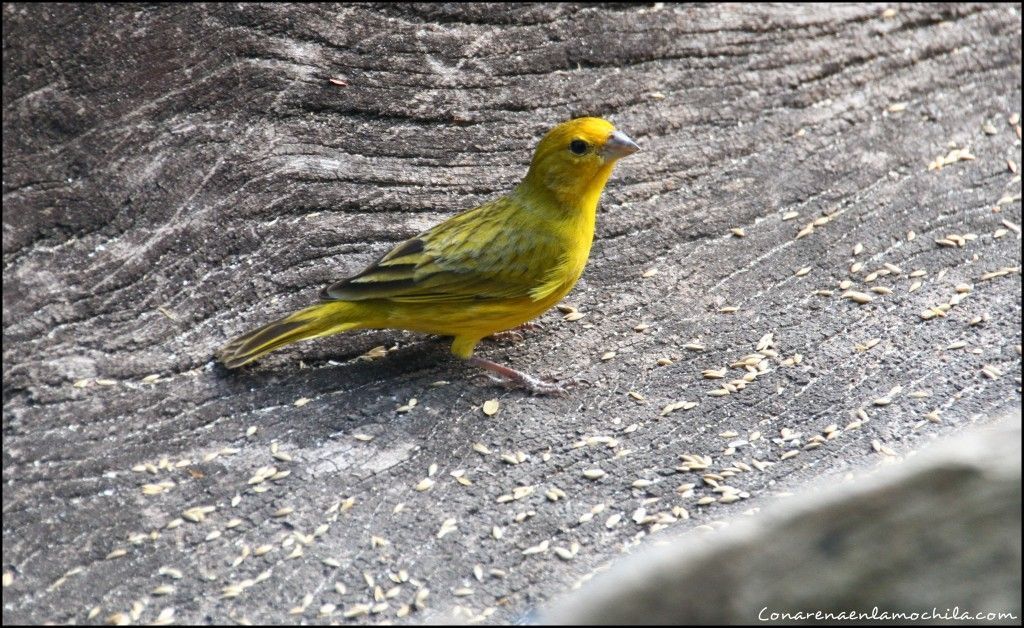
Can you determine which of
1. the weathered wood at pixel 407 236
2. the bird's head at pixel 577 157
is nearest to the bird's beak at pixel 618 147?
the bird's head at pixel 577 157

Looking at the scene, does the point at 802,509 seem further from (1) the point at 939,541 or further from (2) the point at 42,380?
(2) the point at 42,380

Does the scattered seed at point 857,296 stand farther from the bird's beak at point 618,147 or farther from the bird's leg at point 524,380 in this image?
the bird's leg at point 524,380

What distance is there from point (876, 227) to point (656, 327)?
111 centimetres

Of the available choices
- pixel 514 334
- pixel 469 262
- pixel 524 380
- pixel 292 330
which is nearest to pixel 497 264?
pixel 469 262

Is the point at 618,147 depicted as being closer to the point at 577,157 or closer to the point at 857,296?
the point at 577,157

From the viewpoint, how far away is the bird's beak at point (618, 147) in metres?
3.95

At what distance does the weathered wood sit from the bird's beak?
382 mm

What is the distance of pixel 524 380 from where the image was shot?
Answer: 12.1ft

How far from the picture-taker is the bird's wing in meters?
3.80

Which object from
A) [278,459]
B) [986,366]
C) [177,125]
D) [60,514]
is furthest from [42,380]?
[986,366]

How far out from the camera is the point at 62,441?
3.17 meters

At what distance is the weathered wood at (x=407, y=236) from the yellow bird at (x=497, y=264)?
15 cm

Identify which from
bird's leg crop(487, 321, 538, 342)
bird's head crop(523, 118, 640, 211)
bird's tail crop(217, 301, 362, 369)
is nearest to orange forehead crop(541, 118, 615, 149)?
bird's head crop(523, 118, 640, 211)

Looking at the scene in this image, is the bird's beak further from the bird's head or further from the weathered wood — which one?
the weathered wood
